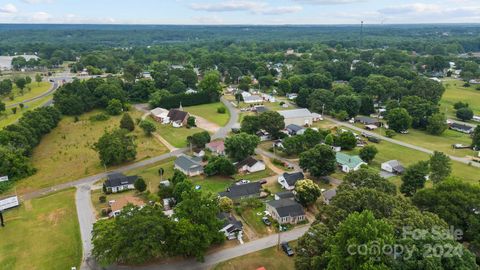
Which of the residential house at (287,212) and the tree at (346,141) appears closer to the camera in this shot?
the residential house at (287,212)

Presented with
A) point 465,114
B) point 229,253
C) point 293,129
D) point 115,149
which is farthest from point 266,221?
point 465,114

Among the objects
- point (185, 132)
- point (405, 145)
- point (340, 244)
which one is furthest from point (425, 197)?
point (185, 132)

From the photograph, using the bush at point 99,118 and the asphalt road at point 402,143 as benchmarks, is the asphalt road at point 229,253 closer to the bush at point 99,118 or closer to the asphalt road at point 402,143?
the asphalt road at point 402,143

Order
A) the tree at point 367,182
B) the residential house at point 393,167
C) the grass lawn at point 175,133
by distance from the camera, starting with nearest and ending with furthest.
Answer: the tree at point 367,182 < the residential house at point 393,167 < the grass lawn at point 175,133

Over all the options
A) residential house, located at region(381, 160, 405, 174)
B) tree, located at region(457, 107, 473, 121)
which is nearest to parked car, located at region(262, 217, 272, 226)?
residential house, located at region(381, 160, 405, 174)

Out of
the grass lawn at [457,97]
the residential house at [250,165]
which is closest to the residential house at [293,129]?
the residential house at [250,165]

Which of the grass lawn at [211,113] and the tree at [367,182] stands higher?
the tree at [367,182]

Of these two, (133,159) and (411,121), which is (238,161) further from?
(411,121)

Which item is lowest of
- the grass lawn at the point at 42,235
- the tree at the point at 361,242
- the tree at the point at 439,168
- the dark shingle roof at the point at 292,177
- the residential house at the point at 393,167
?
the grass lawn at the point at 42,235
